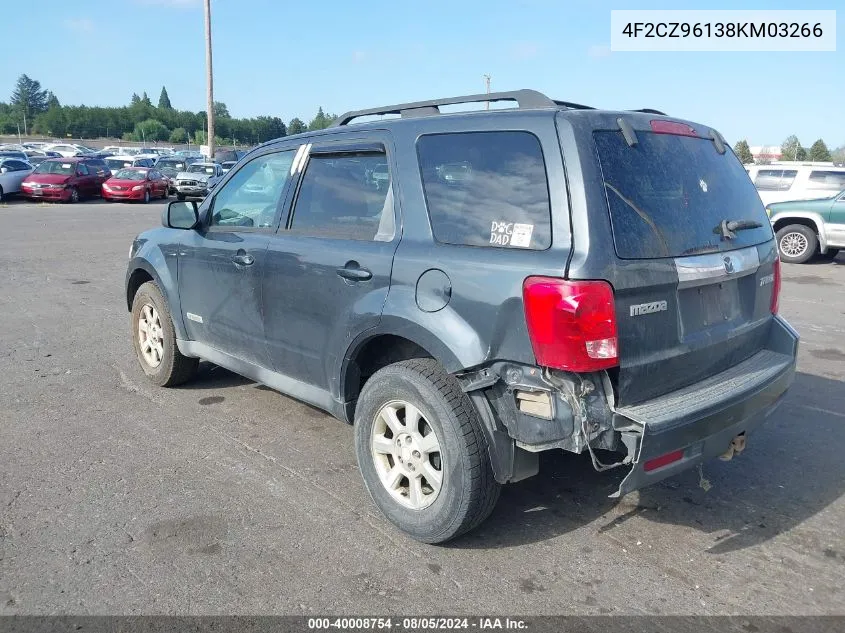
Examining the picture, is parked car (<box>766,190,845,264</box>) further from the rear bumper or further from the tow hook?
the tow hook

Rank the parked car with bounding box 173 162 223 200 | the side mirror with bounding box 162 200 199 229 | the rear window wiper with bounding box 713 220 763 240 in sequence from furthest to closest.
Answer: the parked car with bounding box 173 162 223 200
the side mirror with bounding box 162 200 199 229
the rear window wiper with bounding box 713 220 763 240

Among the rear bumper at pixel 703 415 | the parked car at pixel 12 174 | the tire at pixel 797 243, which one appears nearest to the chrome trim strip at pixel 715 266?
the rear bumper at pixel 703 415

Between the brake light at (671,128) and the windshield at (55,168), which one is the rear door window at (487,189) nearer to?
the brake light at (671,128)

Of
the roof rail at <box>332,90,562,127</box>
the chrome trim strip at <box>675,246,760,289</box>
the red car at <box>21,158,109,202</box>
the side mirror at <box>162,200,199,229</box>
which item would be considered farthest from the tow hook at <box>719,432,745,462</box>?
the red car at <box>21,158,109,202</box>

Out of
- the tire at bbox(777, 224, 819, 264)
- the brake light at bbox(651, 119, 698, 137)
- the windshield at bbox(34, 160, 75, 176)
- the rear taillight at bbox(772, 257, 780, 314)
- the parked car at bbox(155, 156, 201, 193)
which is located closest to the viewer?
the brake light at bbox(651, 119, 698, 137)

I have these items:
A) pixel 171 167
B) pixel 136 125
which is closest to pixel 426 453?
pixel 171 167

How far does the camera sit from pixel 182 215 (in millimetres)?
5086

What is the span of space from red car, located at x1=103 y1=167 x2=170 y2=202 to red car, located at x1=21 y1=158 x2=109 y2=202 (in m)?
0.66

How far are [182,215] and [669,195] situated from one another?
3328 millimetres

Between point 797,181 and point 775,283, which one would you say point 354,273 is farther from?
point 797,181

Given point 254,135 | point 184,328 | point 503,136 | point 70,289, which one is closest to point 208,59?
point 70,289

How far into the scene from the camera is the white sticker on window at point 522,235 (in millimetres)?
3080

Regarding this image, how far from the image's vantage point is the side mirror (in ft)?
16.6

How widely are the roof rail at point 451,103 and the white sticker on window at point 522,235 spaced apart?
612 mm
